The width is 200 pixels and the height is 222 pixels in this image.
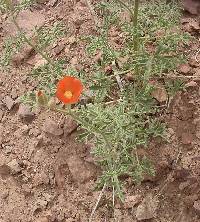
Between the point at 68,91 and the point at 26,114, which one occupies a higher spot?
the point at 68,91

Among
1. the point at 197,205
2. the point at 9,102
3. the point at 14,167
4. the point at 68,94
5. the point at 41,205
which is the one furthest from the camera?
the point at 9,102

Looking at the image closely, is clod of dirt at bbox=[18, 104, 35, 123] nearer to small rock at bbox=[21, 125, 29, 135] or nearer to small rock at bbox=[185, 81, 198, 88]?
small rock at bbox=[21, 125, 29, 135]

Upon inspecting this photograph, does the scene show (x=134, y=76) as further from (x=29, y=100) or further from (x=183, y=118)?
(x=29, y=100)

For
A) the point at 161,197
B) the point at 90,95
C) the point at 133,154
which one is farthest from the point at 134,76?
the point at 161,197

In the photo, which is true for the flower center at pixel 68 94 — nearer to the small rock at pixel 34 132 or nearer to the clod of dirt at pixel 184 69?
the small rock at pixel 34 132

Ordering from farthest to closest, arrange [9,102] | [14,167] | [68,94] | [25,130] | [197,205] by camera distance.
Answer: [9,102]
[25,130]
[14,167]
[197,205]
[68,94]

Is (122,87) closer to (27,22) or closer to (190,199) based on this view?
(190,199)

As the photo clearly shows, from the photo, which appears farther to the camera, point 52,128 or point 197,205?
point 52,128

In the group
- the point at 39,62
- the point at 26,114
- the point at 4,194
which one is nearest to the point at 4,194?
the point at 4,194

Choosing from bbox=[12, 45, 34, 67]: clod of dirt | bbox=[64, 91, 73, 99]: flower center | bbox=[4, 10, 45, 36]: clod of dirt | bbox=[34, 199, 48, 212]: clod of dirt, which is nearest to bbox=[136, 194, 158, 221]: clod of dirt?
bbox=[34, 199, 48, 212]: clod of dirt
